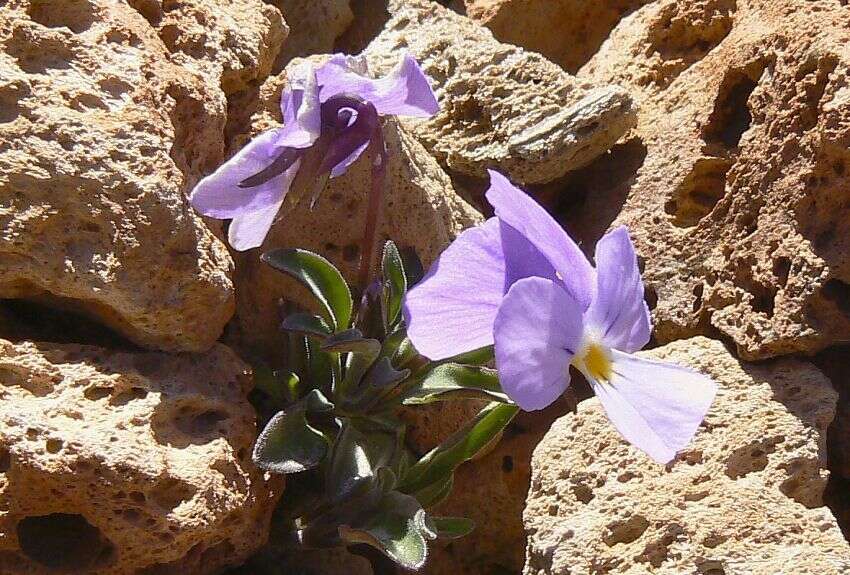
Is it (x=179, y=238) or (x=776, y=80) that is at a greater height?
(x=776, y=80)

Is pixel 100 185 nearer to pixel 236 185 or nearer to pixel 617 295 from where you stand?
pixel 236 185

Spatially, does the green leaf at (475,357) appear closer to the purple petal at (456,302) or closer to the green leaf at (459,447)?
the green leaf at (459,447)

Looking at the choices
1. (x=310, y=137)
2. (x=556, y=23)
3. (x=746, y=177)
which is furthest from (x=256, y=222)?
(x=556, y=23)

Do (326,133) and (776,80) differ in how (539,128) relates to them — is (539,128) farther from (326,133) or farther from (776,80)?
(326,133)

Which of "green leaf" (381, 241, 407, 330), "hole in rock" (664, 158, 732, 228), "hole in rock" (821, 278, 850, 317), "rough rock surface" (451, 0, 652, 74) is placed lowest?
"green leaf" (381, 241, 407, 330)

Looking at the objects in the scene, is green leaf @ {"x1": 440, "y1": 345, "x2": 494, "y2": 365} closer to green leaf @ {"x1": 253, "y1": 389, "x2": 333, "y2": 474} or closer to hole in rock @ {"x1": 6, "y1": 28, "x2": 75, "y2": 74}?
green leaf @ {"x1": 253, "y1": 389, "x2": 333, "y2": 474}

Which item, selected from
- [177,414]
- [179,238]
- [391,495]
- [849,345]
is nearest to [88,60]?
[179,238]

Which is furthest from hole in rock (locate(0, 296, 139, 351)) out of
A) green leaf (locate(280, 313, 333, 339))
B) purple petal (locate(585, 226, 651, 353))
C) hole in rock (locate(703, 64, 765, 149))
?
hole in rock (locate(703, 64, 765, 149))
